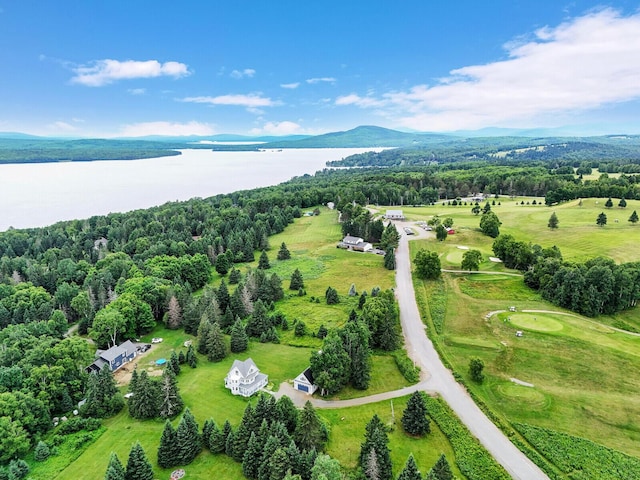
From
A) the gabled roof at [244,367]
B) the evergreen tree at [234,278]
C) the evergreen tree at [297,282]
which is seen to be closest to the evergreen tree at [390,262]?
the evergreen tree at [297,282]

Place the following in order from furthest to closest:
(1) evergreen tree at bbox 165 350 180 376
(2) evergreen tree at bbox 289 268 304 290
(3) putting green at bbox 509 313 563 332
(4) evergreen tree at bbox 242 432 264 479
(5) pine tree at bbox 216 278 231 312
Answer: (2) evergreen tree at bbox 289 268 304 290 → (5) pine tree at bbox 216 278 231 312 → (3) putting green at bbox 509 313 563 332 → (1) evergreen tree at bbox 165 350 180 376 → (4) evergreen tree at bbox 242 432 264 479

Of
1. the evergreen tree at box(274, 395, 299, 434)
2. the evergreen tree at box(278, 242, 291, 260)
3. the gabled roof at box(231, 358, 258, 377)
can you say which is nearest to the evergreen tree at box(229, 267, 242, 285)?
the evergreen tree at box(278, 242, 291, 260)

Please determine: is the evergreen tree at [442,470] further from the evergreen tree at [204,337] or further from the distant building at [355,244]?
the distant building at [355,244]

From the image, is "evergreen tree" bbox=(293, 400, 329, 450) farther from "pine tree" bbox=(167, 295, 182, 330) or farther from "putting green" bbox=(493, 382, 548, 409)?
"pine tree" bbox=(167, 295, 182, 330)

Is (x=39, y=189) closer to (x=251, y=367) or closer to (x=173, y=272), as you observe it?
(x=173, y=272)

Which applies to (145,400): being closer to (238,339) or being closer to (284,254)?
(238,339)

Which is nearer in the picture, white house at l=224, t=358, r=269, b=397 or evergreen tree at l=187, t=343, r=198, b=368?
white house at l=224, t=358, r=269, b=397

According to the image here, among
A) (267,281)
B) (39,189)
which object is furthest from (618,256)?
(39,189)
